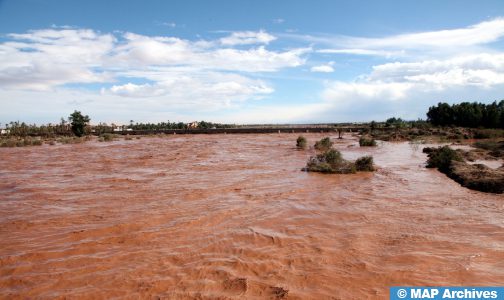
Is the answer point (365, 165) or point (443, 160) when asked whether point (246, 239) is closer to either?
point (365, 165)

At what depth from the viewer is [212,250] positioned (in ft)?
20.3

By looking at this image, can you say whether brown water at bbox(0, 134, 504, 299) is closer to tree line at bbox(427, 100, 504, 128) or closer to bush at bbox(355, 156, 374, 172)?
bush at bbox(355, 156, 374, 172)

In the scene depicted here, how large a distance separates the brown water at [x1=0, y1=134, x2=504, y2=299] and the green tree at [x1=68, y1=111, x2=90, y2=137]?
5178 cm

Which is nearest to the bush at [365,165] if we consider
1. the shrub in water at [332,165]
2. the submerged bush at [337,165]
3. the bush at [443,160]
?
the submerged bush at [337,165]

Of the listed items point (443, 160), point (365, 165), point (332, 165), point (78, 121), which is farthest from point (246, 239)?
point (78, 121)

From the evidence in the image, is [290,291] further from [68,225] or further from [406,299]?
[68,225]

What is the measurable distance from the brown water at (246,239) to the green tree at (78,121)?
51.8 meters

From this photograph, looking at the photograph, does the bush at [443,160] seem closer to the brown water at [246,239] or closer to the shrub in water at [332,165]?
the brown water at [246,239]

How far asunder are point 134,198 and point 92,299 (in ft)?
20.5

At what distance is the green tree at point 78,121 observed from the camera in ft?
192

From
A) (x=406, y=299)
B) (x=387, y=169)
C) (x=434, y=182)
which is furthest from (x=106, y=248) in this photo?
(x=387, y=169)

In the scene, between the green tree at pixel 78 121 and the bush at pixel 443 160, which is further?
the green tree at pixel 78 121

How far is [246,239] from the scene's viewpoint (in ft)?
22.1

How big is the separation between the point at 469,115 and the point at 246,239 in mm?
61664
